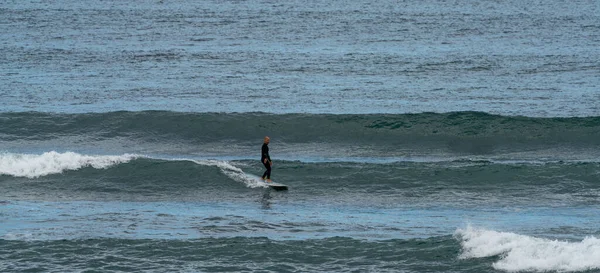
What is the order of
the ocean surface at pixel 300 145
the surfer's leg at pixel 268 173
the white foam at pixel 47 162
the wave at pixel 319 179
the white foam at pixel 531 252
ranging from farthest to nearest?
the white foam at pixel 47 162 → the surfer's leg at pixel 268 173 → the wave at pixel 319 179 → the ocean surface at pixel 300 145 → the white foam at pixel 531 252

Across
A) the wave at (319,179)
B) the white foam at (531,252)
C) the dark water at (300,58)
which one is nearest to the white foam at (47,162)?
the wave at (319,179)

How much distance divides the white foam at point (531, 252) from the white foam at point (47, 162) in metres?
14.1

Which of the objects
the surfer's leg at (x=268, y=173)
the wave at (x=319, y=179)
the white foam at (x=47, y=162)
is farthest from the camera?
the white foam at (x=47, y=162)

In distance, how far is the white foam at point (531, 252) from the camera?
68.2 ft

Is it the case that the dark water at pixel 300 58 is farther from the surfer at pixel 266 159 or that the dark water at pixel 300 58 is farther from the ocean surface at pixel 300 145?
the surfer at pixel 266 159

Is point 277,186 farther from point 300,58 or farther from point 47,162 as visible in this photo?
point 300,58

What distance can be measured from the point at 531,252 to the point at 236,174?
12.0 meters

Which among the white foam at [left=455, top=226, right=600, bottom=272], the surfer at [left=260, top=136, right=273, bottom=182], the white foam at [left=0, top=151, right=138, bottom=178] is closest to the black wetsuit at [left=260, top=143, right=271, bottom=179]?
the surfer at [left=260, top=136, right=273, bottom=182]

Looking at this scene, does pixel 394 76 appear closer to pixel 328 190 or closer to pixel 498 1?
pixel 328 190

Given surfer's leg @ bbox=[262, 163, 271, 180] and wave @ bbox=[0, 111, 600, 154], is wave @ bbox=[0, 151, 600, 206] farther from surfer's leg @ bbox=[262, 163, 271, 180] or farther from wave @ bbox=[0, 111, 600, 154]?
wave @ bbox=[0, 111, 600, 154]

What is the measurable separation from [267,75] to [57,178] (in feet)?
65.4

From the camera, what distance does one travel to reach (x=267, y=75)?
160 ft

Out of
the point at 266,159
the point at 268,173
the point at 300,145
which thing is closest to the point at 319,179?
the point at 268,173

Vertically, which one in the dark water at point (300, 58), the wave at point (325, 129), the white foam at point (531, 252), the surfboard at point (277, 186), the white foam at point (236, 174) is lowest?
the white foam at point (531, 252)
